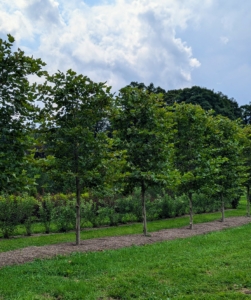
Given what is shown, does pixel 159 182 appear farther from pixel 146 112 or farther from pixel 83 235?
pixel 83 235

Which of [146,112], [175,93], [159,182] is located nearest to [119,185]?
[159,182]

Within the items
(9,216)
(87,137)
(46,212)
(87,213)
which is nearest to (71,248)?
(87,137)

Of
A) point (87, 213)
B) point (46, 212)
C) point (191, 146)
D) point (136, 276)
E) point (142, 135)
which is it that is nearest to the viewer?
point (136, 276)

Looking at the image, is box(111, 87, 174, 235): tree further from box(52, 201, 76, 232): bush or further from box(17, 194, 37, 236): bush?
box(17, 194, 37, 236): bush

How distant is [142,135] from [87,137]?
2517mm

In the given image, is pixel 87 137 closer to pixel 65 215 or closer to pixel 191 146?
pixel 65 215

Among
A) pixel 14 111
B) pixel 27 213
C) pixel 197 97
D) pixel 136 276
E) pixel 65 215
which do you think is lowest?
pixel 136 276

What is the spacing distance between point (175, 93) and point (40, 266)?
49.8 meters

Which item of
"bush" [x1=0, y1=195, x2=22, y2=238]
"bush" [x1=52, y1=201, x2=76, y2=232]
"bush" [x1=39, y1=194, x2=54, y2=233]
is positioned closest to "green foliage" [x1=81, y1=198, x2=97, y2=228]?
"bush" [x1=52, y1=201, x2=76, y2=232]

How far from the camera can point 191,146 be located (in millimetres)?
13305

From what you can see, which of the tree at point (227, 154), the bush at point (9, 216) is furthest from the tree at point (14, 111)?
the tree at point (227, 154)

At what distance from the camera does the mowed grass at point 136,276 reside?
16.1 ft

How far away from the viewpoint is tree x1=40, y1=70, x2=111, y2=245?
855cm

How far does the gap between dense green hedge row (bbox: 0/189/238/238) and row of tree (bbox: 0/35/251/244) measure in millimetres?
1422
